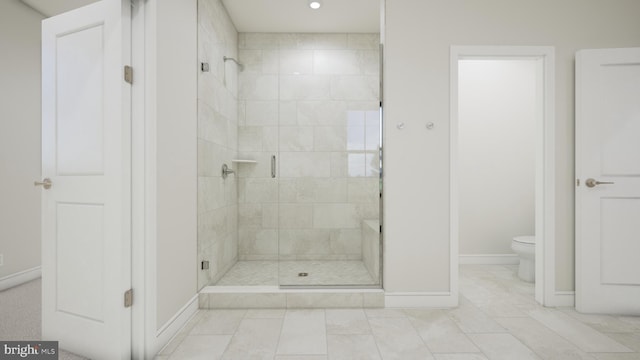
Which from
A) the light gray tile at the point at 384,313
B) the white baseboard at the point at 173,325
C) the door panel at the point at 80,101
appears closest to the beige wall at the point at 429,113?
the light gray tile at the point at 384,313

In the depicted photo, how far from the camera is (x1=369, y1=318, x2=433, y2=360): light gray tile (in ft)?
5.58

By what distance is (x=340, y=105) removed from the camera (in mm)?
3498

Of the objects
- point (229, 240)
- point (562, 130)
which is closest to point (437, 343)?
point (562, 130)

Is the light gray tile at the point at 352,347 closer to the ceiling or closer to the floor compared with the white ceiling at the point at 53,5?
closer to the floor

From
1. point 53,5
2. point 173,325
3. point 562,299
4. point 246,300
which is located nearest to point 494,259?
point 562,299

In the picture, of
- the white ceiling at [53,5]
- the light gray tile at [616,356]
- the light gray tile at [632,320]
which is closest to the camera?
the light gray tile at [616,356]

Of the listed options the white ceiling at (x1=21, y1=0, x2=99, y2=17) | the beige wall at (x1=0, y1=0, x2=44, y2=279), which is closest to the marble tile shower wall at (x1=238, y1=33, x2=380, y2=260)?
the white ceiling at (x1=21, y1=0, x2=99, y2=17)

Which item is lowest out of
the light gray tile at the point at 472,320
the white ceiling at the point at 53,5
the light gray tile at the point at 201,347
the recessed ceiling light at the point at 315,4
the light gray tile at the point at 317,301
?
the light gray tile at the point at 472,320

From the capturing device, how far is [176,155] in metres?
1.95

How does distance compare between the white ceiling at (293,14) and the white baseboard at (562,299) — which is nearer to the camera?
the white baseboard at (562,299)

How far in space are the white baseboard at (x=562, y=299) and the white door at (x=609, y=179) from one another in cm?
9

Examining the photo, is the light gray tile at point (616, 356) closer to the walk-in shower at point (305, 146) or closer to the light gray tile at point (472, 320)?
the light gray tile at point (472, 320)

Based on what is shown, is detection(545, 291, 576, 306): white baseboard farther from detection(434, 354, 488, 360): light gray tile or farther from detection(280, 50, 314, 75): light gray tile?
detection(280, 50, 314, 75): light gray tile

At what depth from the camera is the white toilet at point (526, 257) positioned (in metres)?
2.83
